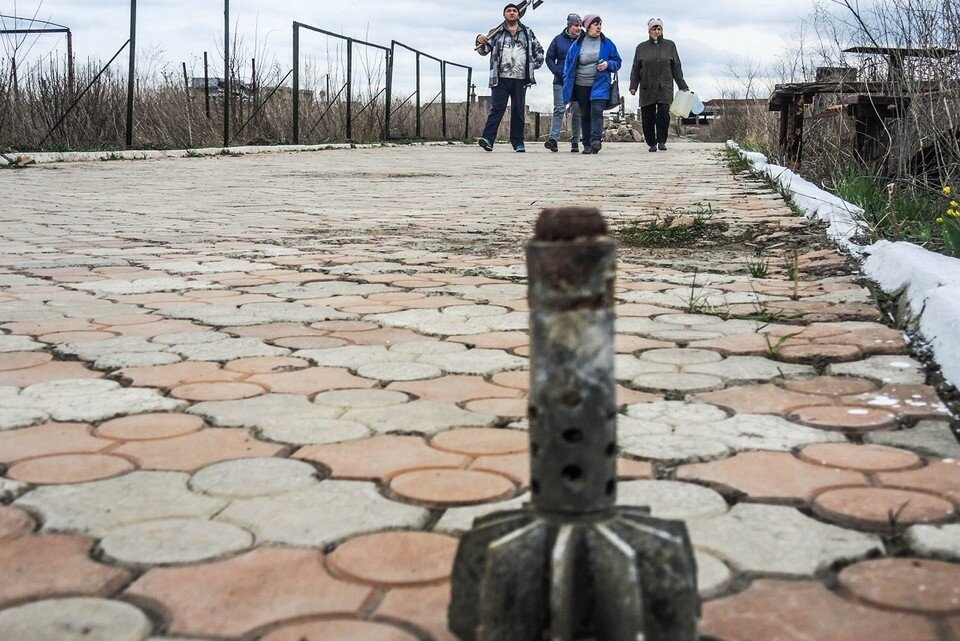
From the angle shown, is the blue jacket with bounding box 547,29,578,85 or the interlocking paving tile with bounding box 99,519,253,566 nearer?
the interlocking paving tile with bounding box 99,519,253,566

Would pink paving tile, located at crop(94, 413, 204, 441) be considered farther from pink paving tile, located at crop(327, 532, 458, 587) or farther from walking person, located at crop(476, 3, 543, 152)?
walking person, located at crop(476, 3, 543, 152)

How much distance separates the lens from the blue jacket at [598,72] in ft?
40.5

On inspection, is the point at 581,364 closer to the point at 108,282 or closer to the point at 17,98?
the point at 108,282

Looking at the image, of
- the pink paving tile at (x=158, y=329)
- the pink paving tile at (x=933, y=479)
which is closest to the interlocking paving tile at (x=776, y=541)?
the pink paving tile at (x=933, y=479)

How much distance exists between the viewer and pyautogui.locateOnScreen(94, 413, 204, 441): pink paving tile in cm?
182

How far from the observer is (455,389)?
2150 millimetres

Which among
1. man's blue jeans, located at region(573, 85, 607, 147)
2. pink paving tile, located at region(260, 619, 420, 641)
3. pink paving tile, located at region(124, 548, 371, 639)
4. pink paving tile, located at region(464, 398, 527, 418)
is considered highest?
man's blue jeans, located at region(573, 85, 607, 147)

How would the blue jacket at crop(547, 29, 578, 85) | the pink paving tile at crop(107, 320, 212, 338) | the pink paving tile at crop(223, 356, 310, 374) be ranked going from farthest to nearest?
the blue jacket at crop(547, 29, 578, 85) → the pink paving tile at crop(107, 320, 212, 338) → the pink paving tile at crop(223, 356, 310, 374)

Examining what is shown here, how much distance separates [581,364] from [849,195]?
4507mm

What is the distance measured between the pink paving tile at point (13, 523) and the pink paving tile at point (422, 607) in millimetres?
549

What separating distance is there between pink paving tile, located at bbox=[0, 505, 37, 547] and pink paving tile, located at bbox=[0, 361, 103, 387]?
2.69 feet

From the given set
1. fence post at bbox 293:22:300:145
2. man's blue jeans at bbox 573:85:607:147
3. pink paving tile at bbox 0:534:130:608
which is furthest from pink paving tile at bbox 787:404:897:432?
fence post at bbox 293:22:300:145

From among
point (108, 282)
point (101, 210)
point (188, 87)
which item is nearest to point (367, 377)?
point (108, 282)

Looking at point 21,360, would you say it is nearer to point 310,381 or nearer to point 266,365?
point 266,365
